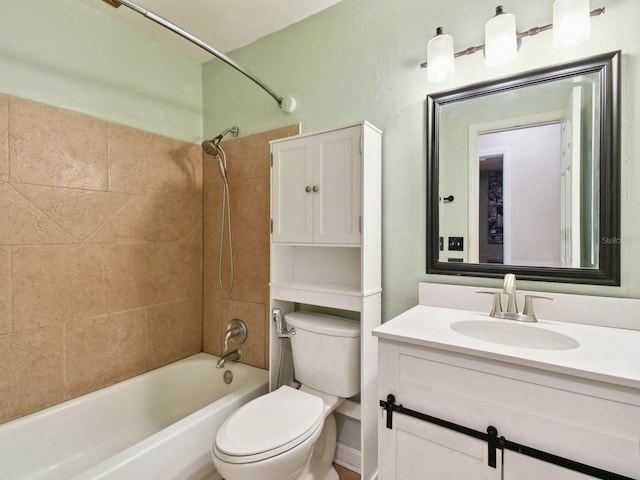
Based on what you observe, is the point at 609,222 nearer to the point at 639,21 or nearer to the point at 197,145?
the point at 639,21

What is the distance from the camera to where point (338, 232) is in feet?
4.95

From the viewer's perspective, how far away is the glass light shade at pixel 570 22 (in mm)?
1100

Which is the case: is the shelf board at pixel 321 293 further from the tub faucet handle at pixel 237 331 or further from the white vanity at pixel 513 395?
the tub faucet handle at pixel 237 331

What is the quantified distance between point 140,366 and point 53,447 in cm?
51

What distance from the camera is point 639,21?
1.11 meters

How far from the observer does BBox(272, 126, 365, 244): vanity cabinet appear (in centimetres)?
146

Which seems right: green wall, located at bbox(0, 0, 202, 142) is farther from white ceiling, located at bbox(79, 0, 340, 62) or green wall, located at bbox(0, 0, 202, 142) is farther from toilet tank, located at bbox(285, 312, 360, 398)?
toilet tank, located at bbox(285, 312, 360, 398)

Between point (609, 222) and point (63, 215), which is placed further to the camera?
point (63, 215)

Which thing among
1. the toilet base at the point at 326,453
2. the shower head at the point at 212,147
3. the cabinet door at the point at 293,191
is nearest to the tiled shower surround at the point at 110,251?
the shower head at the point at 212,147

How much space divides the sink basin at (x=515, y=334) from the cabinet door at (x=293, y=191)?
2.65 feet

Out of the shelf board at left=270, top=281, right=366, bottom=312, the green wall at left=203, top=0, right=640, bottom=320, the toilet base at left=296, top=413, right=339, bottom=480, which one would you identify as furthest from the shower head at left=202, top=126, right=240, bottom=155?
the toilet base at left=296, top=413, right=339, bottom=480

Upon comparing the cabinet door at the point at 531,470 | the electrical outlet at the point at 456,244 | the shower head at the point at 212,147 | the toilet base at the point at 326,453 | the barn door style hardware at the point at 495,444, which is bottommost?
the toilet base at the point at 326,453

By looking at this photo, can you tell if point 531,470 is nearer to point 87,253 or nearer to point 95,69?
point 87,253

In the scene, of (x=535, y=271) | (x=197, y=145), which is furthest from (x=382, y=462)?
(x=197, y=145)
